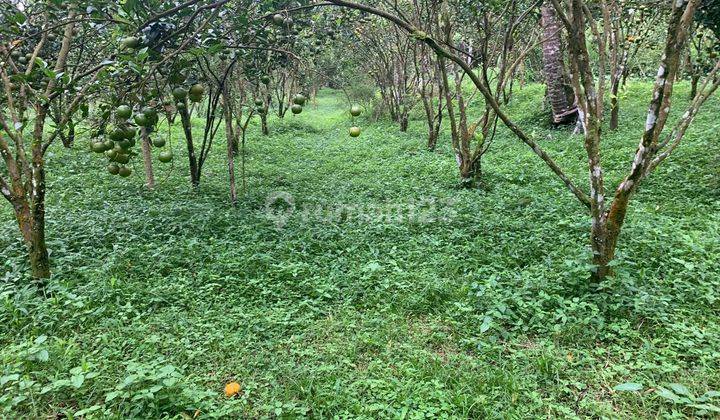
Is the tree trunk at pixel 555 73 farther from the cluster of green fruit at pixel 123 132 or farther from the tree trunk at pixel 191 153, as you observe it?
the cluster of green fruit at pixel 123 132

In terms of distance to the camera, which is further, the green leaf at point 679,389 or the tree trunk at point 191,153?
the tree trunk at point 191,153

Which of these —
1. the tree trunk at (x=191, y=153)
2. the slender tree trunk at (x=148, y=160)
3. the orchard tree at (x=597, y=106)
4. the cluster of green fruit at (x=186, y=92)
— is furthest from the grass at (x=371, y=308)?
the cluster of green fruit at (x=186, y=92)

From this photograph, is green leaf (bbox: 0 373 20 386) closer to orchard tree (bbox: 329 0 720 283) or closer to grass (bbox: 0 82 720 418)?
grass (bbox: 0 82 720 418)

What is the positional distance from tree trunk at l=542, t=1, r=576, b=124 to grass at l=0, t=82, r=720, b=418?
11.2 feet

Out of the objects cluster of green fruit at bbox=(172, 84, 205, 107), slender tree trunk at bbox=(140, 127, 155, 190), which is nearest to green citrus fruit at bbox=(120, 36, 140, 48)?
cluster of green fruit at bbox=(172, 84, 205, 107)

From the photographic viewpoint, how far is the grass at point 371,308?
2.45m

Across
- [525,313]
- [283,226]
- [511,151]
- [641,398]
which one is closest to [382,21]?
[511,151]

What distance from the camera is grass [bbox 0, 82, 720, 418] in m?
2.45

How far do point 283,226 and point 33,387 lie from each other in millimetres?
2987

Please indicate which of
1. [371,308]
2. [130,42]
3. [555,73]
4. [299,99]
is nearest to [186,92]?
[130,42]

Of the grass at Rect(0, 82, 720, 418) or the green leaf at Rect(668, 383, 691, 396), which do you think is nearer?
the green leaf at Rect(668, 383, 691, 396)

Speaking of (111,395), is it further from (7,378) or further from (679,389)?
(679,389)

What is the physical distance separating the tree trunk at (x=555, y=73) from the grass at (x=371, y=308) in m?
3.40

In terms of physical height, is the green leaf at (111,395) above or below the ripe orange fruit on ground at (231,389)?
above
